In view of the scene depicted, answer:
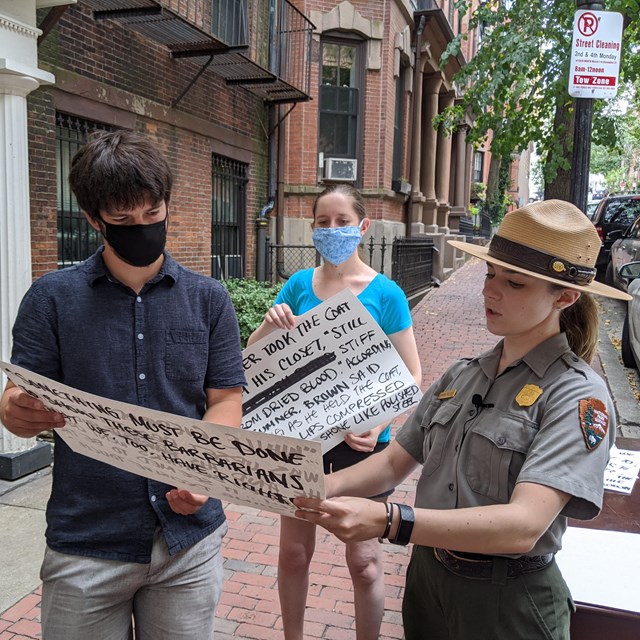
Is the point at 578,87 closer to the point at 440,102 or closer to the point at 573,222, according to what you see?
the point at 573,222

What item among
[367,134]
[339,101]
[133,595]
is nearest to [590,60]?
[133,595]

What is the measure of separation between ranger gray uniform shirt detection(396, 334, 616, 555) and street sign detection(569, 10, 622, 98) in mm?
4570

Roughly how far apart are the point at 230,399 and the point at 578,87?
4.88 m

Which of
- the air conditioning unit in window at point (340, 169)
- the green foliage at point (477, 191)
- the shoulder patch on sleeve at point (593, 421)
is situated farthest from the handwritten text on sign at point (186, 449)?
the green foliage at point (477, 191)

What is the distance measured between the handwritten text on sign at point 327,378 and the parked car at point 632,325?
20.2 ft

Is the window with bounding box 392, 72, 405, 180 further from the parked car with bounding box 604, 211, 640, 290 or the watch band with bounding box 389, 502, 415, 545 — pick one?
the watch band with bounding box 389, 502, 415, 545

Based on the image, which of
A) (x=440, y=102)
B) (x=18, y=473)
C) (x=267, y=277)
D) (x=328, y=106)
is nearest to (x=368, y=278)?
(x=18, y=473)

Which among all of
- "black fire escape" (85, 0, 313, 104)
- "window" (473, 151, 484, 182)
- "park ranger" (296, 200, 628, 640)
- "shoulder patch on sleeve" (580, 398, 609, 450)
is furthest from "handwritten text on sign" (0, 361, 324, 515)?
"window" (473, 151, 484, 182)

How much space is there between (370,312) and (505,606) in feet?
4.62

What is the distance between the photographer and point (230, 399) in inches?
80.1

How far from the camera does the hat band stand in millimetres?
1719

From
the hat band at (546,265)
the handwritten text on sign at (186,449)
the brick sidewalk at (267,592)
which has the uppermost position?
the hat band at (546,265)

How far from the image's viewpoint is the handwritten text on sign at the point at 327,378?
2738 mm

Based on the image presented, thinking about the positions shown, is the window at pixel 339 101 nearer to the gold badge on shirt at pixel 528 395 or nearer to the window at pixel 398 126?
the window at pixel 398 126
